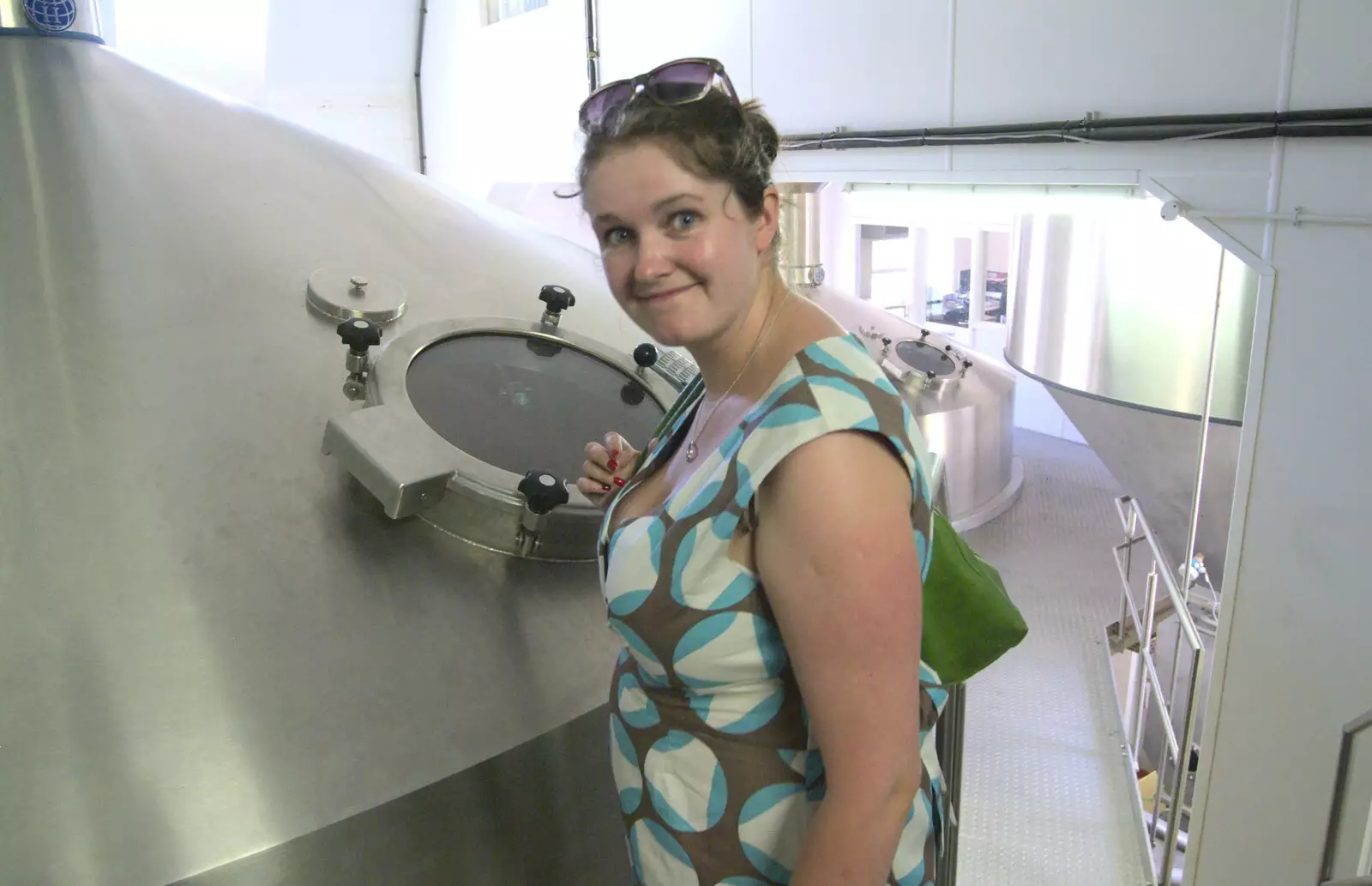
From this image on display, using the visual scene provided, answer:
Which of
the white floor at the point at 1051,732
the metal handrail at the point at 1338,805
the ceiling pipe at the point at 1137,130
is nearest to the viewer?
the metal handrail at the point at 1338,805

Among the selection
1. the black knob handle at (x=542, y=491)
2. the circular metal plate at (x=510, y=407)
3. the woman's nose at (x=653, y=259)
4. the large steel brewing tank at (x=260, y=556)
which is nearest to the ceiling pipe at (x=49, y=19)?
the large steel brewing tank at (x=260, y=556)

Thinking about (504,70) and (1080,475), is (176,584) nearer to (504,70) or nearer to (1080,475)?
(1080,475)

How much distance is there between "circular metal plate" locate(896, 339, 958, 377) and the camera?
13.9 ft

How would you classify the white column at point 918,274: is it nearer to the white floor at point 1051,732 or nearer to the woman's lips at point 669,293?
the white floor at point 1051,732

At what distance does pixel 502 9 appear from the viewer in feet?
22.2

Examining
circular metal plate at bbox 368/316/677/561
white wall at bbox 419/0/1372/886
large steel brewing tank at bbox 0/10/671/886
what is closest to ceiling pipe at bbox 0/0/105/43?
large steel brewing tank at bbox 0/10/671/886

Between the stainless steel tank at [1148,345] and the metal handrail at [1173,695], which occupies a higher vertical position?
the stainless steel tank at [1148,345]

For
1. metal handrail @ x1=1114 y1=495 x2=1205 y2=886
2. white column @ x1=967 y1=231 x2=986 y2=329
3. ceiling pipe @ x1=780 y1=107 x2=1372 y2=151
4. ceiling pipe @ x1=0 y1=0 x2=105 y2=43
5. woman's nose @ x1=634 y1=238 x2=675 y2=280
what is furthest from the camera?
white column @ x1=967 y1=231 x2=986 y2=329

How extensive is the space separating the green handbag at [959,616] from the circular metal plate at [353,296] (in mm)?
1011

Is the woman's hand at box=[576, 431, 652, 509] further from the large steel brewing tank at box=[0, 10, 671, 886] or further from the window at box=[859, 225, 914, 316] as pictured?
the window at box=[859, 225, 914, 316]

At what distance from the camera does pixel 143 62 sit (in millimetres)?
1995

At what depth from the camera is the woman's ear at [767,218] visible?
889 mm

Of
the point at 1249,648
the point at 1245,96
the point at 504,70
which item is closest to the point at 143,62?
the point at 1245,96

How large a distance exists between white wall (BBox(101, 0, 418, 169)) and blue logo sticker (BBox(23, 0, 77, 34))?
14.8ft
